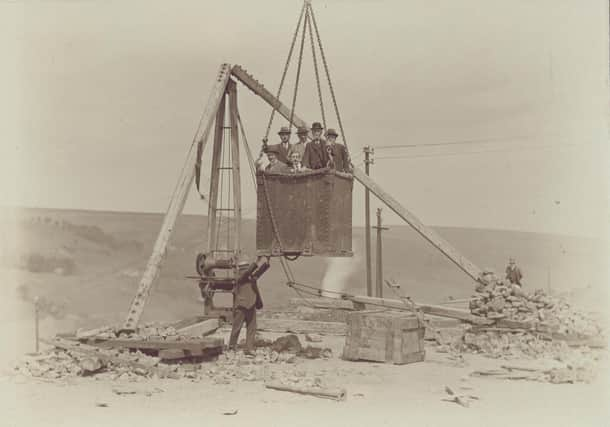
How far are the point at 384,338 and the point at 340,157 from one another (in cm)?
264

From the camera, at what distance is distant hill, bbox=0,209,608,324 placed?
29.8 m

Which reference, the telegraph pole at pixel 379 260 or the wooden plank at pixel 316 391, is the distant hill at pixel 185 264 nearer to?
the telegraph pole at pixel 379 260

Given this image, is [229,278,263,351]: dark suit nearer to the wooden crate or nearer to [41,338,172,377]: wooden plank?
the wooden crate

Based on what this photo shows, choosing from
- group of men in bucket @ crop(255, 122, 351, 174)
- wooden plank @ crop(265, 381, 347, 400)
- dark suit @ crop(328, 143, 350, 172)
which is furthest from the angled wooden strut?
wooden plank @ crop(265, 381, 347, 400)

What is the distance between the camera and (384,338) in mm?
9359

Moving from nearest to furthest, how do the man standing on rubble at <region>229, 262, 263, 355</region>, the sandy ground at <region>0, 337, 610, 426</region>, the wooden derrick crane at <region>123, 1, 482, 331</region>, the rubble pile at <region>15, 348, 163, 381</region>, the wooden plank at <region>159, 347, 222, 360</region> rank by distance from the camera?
the sandy ground at <region>0, 337, 610, 426</region>
the rubble pile at <region>15, 348, 163, 381</region>
the wooden plank at <region>159, 347, 222, 360</region>
the man standing on rubble at <region>229, 262, 263, 355</region>
the wooden derrick crane at <region>123, 1, 482, 331</region>

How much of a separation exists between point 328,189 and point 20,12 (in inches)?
187

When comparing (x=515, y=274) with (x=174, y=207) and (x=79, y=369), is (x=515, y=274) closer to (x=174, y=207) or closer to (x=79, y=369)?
(x=174, y=207)

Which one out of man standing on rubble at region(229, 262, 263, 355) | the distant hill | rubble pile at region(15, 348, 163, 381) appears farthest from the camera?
the distant hill

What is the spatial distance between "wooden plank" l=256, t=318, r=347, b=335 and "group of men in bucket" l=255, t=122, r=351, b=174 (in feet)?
15.3

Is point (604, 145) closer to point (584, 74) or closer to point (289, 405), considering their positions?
A: point (584, 74)

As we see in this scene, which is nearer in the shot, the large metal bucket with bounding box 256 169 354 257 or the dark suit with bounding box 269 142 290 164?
the large metal bucket with bounding box 256 169 354 257

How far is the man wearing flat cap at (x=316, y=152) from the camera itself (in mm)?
9305

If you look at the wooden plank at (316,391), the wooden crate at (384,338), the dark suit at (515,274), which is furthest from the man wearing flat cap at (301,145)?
the dark suit at (515,274)
